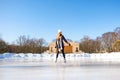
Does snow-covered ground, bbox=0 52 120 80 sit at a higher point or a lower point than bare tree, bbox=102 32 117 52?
lower

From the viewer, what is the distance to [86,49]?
169 ft

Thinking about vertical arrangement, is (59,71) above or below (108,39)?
below

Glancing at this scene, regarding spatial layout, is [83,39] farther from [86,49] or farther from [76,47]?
[76,47]

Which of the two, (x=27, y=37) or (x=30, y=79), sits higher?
(x=27, y=37)

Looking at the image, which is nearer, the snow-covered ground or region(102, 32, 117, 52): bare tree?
the snow-covered ground

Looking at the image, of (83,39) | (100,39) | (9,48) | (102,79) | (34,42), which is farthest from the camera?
(83,39)

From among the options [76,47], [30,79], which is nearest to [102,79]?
[30,79]

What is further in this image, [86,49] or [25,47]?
[86,49]

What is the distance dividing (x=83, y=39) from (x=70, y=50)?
35.4ft

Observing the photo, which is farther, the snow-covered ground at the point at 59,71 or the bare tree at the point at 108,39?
the bare tree at the point at 108,39

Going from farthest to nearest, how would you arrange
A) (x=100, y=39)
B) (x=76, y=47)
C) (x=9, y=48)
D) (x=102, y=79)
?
(x=100, y=39) → (x=76, y=47) → (x=9, y=48) → (x=102, y=79)

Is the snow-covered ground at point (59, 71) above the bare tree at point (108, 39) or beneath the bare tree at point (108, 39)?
beneath

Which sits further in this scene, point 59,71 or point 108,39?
point 108,39

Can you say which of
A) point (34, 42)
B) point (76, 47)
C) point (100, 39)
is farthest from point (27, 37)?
point (100, 39)
